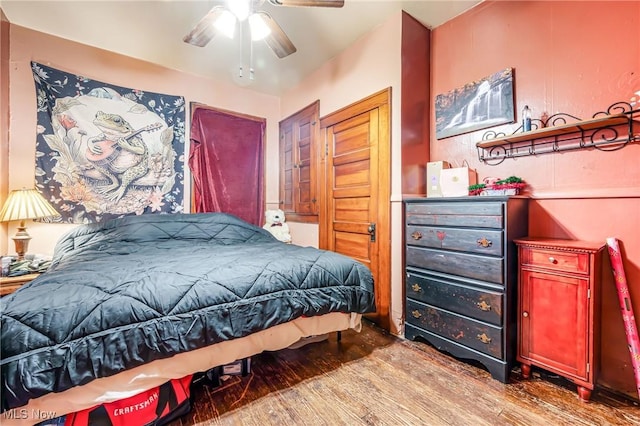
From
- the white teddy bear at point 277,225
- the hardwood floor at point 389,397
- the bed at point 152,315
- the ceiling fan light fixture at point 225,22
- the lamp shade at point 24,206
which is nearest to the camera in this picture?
the bed at point 152,315

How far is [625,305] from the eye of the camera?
4.72 feet

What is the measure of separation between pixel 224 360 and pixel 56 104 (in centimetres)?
280

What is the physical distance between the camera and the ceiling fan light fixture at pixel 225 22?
73.5 inches

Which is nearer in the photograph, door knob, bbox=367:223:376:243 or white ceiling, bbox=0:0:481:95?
white ceiling, bbox=0:0:481:95

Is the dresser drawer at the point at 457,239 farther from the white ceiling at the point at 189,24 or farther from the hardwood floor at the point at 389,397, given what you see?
the white ceiling at the point at 189,24

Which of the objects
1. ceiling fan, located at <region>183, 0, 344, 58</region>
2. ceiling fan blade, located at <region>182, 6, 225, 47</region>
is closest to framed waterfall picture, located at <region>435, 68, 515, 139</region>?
ceiling fan, located at <region>183, 0, 344, 58</region>

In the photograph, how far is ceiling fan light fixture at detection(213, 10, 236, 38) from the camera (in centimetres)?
187

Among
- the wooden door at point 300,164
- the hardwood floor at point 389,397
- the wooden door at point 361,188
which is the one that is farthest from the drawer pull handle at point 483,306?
the wooden door at point 300,164

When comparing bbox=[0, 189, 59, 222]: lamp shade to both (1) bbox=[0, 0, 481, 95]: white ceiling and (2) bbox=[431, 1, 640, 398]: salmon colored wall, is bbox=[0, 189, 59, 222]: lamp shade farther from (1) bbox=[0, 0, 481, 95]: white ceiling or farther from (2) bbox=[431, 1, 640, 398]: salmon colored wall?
(2) bbox=[431, 1, 640, 398]: salmon colored wall

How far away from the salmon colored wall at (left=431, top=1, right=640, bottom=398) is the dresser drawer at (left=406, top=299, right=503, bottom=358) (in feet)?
1.97

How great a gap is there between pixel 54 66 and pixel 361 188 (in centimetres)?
304

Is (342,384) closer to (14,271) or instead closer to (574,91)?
(574,91)

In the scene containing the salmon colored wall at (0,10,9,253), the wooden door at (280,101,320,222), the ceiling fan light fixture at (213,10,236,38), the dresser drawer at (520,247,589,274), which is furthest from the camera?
the wooden door at (280,101,320,222)

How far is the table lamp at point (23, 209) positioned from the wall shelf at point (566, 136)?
3.46 metres
